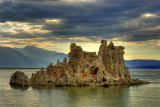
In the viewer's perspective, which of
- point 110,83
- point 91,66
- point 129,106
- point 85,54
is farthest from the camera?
point 85,54

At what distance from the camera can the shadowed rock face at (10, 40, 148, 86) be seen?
10600 cm

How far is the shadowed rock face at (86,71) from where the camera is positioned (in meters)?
106

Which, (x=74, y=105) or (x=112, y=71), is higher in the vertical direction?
(x=112, y=71)

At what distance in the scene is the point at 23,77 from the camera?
111250 mm

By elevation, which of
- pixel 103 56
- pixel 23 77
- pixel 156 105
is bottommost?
pixel 156 105

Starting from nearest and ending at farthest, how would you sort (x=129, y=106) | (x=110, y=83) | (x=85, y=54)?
(x=129, y=106) → (x=110, y=83) → (x=85, y=54)

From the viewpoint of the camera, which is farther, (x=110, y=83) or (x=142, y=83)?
(x=142, y=83)

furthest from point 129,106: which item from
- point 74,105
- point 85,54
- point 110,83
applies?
point 85,54

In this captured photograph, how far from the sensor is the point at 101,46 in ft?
399

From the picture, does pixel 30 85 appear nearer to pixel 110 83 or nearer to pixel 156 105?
pixel 110 83

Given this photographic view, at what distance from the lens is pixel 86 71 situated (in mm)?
111812

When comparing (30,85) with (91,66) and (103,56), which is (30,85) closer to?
(91,66)

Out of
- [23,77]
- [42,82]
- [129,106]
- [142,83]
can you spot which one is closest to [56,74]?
[42,82]

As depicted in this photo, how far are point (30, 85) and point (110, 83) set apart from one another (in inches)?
1426
